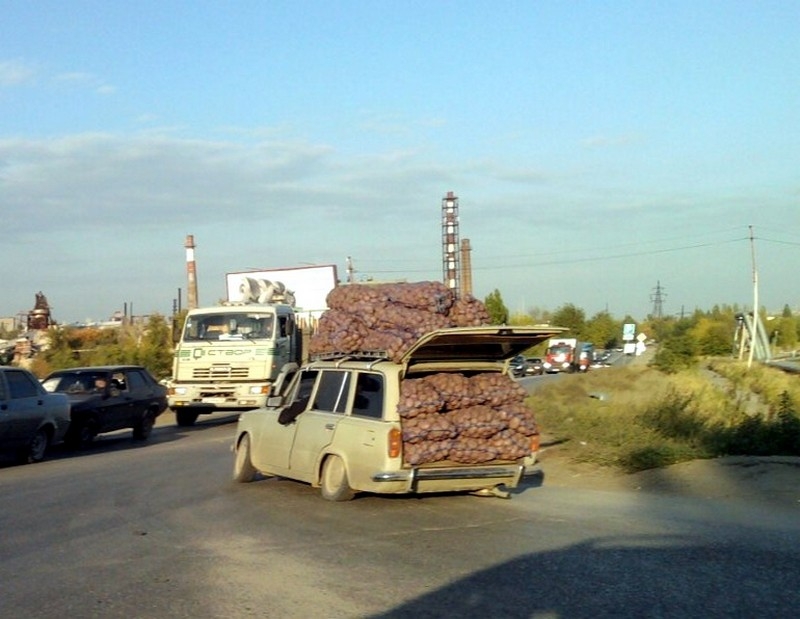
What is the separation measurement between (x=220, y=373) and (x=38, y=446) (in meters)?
7.39

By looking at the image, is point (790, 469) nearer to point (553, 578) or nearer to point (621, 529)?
point (621, 529)

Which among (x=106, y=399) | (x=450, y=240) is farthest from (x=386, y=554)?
(x=450, y=240)

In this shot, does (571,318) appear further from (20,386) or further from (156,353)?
(20,386)

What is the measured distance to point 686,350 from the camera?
49.1m

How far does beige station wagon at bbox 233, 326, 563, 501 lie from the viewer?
11.1 m

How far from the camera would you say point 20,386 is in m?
17.2

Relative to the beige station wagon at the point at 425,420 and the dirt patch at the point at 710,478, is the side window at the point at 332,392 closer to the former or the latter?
the beige station wagon at the point at 425,420

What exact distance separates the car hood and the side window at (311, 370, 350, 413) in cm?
98

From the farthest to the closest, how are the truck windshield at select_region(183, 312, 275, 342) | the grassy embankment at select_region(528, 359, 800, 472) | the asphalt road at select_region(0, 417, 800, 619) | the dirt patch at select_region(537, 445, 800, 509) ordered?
1. the truck windshield at select_region(183, 312, 275, 342)
2. the grassy embankment at select_region(528, 359, 800, 472)
3. the dirt patch at select_region(537, 445, 800, 509)
4. the asphalt road at select_region(0, 417, 800, 619)

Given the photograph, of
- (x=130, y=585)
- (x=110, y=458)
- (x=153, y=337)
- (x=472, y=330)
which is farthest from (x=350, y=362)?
(x=153, y=337)

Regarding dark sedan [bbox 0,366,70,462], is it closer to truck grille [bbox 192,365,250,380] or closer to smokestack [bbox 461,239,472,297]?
truck grille [bbox 192,365,250,380]

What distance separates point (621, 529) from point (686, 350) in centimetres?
4035

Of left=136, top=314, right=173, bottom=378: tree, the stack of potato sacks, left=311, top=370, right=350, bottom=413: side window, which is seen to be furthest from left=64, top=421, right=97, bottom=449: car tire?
left=136, top=314, right=173, bottom=378: tree

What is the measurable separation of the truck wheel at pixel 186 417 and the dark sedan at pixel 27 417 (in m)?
8.28
